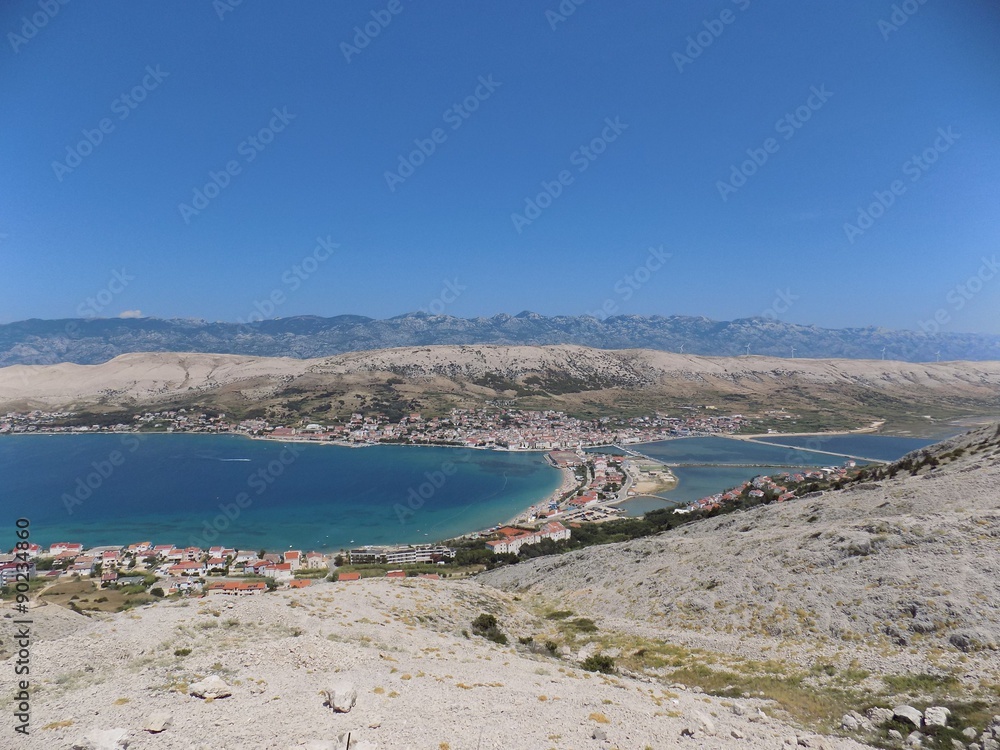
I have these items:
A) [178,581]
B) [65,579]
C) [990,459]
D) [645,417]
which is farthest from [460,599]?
[645,417]

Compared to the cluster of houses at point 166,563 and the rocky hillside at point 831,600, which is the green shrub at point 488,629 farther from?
the cluster of houses at point 166,563

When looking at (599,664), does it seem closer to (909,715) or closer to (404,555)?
(909,715)

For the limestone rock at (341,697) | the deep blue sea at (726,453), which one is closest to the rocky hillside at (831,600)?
the limestone rock at (341,697)

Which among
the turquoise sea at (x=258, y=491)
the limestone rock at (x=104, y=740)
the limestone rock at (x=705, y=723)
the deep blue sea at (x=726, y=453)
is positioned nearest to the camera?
the limestone rock at (x=104, y=740)

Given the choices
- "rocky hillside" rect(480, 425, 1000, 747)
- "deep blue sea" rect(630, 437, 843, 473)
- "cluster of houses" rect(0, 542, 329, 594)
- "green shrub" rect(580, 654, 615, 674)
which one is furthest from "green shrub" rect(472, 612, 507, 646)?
"deep blue sea" rect(630, 437, 843, 473)

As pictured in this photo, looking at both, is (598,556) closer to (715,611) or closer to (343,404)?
(715,611)

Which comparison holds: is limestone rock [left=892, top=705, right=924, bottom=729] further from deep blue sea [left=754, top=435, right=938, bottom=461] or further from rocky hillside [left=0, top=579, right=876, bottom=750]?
deep blue sea [left=754, top=435, right=938, bottom=461]
